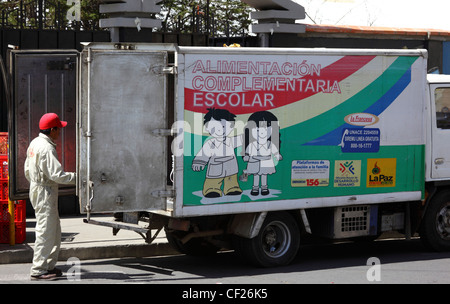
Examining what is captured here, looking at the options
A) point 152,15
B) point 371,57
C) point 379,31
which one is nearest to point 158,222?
point 371,57

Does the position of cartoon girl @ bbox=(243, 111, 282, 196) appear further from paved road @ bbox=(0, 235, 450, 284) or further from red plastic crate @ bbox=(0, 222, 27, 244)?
red plastic crate @ bbox=(0, 222, 27, 244)

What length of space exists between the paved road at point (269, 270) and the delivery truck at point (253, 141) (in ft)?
0.97

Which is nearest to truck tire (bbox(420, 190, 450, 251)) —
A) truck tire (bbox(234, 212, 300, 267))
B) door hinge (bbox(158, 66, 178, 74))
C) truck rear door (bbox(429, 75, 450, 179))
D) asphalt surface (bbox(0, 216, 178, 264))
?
truck rear door (bbox(429, 75, 450, 179))

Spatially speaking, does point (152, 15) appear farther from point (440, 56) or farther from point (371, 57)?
point (440, 56)

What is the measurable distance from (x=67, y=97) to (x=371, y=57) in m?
4.07

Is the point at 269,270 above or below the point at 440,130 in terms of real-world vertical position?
below

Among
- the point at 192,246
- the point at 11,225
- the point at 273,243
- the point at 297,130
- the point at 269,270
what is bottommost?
the point at 269,270

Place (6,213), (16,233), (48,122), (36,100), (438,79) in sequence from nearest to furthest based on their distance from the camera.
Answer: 1. (48,122)
2. (36,100)
3. (6,213)
4. (16,233)
5. (438,79)

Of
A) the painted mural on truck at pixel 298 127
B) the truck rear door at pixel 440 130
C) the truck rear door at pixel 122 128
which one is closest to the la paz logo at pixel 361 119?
the painted mural on truck at pixel 298 127

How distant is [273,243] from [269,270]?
0.40m

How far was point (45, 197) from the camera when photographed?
341 inches

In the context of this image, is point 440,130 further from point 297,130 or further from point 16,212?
point 16,212

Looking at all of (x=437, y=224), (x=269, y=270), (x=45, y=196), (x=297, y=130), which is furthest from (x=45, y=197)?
(x=437, y=224)
